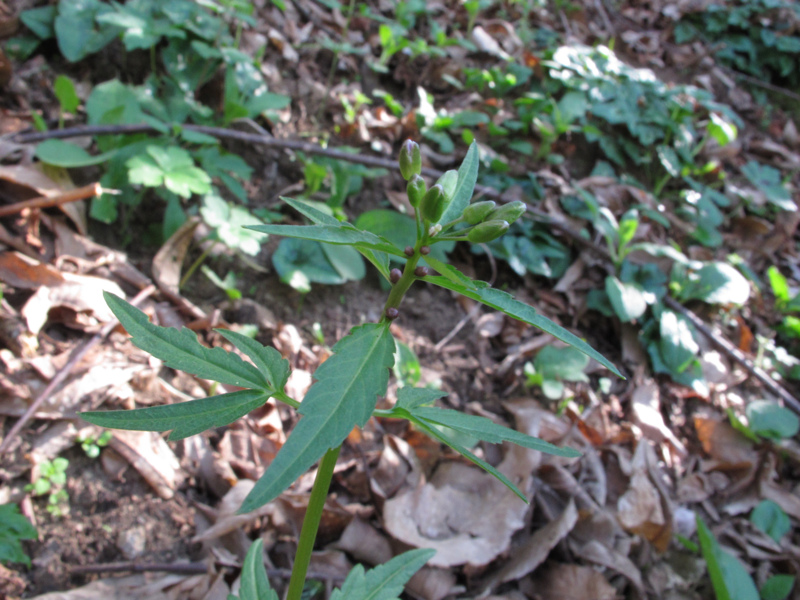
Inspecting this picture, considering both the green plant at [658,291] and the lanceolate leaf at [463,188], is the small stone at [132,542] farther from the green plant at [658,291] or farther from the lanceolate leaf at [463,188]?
the green plant at [658,291]

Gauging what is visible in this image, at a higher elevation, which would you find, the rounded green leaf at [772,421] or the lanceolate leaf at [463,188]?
the lanceolate leaf at [463,188]

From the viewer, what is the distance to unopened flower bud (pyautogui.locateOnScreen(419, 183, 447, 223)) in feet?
3.19

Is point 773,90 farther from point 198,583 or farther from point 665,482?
point 198,583

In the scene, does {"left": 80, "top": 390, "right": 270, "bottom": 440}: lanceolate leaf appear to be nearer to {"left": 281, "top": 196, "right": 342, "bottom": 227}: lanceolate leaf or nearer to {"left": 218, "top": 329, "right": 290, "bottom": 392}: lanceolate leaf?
{"left": 218, "top": 329, "right": 290, "bottom": 392}: lanceolate leaf

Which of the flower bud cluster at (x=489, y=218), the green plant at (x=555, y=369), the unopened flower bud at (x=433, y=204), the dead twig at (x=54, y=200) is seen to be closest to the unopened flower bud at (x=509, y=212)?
the flower bud cluster at (x=489, y=218)

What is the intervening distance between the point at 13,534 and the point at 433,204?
58.5 inches

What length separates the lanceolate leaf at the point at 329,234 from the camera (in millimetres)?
824

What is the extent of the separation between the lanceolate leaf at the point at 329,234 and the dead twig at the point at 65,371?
156cm

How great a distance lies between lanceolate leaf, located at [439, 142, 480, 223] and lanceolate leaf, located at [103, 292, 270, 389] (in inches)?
20.1

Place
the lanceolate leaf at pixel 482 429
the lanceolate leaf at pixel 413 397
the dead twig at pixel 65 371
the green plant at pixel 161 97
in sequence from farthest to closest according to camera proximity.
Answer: the green plant at pixel 161 97 < the dead twig at pixel 65 371 < the lanceolate leaf at pixel 413 397 < the lanceolate leaf at pixel 482 429

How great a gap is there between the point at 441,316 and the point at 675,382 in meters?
1.51

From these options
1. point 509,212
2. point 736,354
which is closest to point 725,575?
point 736,354

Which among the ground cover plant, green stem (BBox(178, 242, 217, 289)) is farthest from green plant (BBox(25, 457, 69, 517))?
green stem (BBox(178, 242, 217, 289))

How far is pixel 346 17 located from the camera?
176 inches
